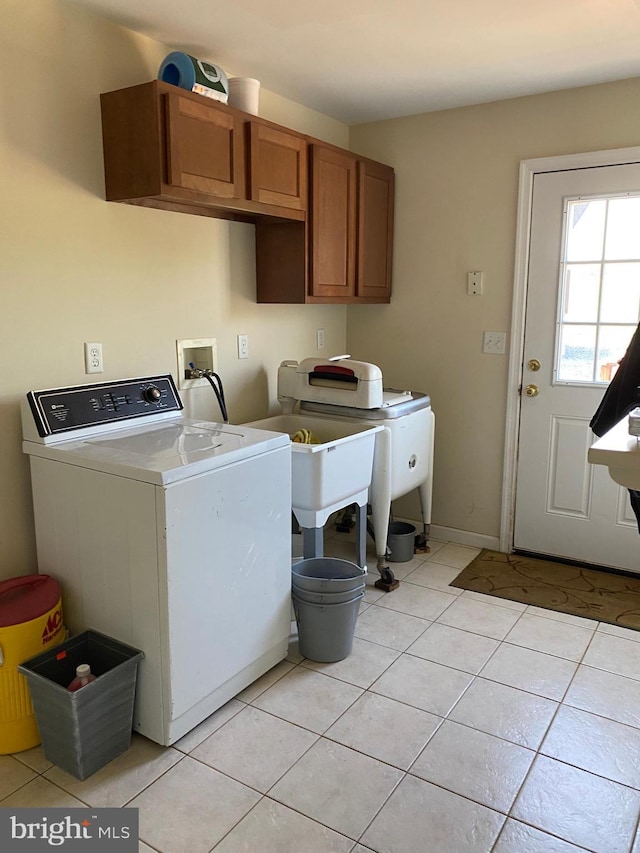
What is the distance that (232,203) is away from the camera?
99.6 inches

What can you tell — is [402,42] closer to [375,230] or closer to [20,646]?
[375,230]

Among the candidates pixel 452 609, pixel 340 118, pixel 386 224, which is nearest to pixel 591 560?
pixel 452 609

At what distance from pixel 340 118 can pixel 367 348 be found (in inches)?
50.0

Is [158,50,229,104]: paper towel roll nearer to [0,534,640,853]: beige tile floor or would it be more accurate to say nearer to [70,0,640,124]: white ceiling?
[70,0,640,124]: white ceiling

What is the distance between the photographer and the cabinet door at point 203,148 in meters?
2.25

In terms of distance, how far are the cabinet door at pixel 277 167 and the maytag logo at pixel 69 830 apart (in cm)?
216

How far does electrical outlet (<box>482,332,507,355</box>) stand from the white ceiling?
1.15 metres

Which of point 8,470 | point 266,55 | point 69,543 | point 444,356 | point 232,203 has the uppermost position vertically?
point 266,55

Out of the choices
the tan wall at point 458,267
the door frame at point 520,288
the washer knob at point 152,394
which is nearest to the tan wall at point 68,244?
the washer knob at point 152,394

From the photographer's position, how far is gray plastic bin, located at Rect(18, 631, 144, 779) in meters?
1.82

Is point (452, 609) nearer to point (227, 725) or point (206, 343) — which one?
point (227, 725)

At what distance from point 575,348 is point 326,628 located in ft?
6.11

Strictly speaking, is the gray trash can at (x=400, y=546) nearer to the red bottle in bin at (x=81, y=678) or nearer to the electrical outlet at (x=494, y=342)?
the electrical outlet at (x=494, y=342)

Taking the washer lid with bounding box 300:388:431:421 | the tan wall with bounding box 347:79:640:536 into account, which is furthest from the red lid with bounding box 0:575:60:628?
the tan wall with bounding box 347:79:640:536
